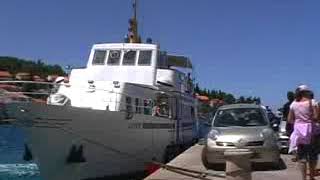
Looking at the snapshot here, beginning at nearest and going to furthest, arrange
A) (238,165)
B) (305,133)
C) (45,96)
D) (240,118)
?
(238,165)
(305,133)
(240,118)
(45,96)

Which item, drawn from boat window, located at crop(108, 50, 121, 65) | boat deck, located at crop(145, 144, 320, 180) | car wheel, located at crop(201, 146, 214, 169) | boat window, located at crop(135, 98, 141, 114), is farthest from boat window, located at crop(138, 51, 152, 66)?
car wheel, located at crop(201, 146, 214, 169)

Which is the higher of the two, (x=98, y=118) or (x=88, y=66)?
(x=88, y=66)

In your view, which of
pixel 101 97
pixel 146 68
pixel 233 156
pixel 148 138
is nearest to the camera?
pixel 233 156

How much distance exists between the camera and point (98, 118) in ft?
57.0

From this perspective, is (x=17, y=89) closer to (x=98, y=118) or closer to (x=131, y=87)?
(x=98, y=118)

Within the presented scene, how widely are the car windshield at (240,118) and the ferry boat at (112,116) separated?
7.94 ft

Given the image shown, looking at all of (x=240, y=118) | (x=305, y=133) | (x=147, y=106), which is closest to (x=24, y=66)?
(x=147, y=106)

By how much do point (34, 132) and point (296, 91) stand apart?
281 inches

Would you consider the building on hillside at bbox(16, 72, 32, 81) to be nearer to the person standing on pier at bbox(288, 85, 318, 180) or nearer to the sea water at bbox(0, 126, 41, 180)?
the person standing on pier at bbox(288, 85, 318, 180)

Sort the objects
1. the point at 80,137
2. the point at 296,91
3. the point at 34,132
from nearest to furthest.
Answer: the point at 296,91
the point at 34,132
the point at 80,137

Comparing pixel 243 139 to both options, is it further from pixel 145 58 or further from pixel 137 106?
pixel 145 58

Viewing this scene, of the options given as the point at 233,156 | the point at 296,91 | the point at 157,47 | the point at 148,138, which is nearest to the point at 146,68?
the point at 157,47

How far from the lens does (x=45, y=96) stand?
16.7 meters

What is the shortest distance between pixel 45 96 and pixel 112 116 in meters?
2.23
